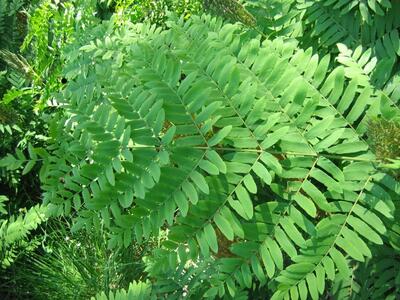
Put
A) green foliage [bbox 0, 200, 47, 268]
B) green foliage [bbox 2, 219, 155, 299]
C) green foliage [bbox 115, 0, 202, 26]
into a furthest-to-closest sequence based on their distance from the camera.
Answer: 1. green foliage [bbox 115, 0, 202, 26]
2. green foliage [bbox 0, 200, 47, 268]
3. green foliage [bbox 2, 219, 155, 299]

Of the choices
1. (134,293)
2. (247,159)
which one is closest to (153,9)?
(134,293)

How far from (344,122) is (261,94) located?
21 centimetres

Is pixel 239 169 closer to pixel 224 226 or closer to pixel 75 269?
pixel 224 226

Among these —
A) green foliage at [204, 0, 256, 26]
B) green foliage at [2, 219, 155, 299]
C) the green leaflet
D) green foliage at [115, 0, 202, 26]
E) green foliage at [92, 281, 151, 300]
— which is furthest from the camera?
green foliage at [115, 0, 202, 26]

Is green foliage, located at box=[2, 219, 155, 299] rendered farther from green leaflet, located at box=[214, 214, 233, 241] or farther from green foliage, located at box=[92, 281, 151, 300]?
green leaflet, located at box=[214, 214, 233, 241]

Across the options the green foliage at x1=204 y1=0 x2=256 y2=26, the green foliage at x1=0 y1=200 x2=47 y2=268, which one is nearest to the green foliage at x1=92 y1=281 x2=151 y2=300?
the green foliage at x1=204 y1=0 x2=256 y2=26

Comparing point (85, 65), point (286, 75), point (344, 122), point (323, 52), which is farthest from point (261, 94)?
point (85, 65)

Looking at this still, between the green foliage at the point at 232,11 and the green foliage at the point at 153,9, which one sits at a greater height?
the green foliage at the point at 232,11

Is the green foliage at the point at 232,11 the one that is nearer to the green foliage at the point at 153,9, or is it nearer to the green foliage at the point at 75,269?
the green foliage at the point at 153,9

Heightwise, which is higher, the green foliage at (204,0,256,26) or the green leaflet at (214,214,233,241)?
the green foliage at (204,0,256,26)

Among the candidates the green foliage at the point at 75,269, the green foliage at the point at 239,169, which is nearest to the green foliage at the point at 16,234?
the green foliage at the point at 75,269

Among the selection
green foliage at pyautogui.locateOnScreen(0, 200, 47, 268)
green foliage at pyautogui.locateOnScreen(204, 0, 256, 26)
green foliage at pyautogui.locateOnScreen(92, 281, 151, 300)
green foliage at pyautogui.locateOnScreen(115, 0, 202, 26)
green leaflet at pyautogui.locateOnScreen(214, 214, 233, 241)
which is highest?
green foliage at pyautogui.locateOnScreen(204, 0, 256, 26)

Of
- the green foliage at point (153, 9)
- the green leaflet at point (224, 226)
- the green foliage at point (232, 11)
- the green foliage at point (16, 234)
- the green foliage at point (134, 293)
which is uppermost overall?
the green foliage at point (232, 11)

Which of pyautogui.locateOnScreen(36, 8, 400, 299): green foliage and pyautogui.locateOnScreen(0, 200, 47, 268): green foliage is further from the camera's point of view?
pyautogui.locateOnScreen(0, 200, 47, 268): green foliage
